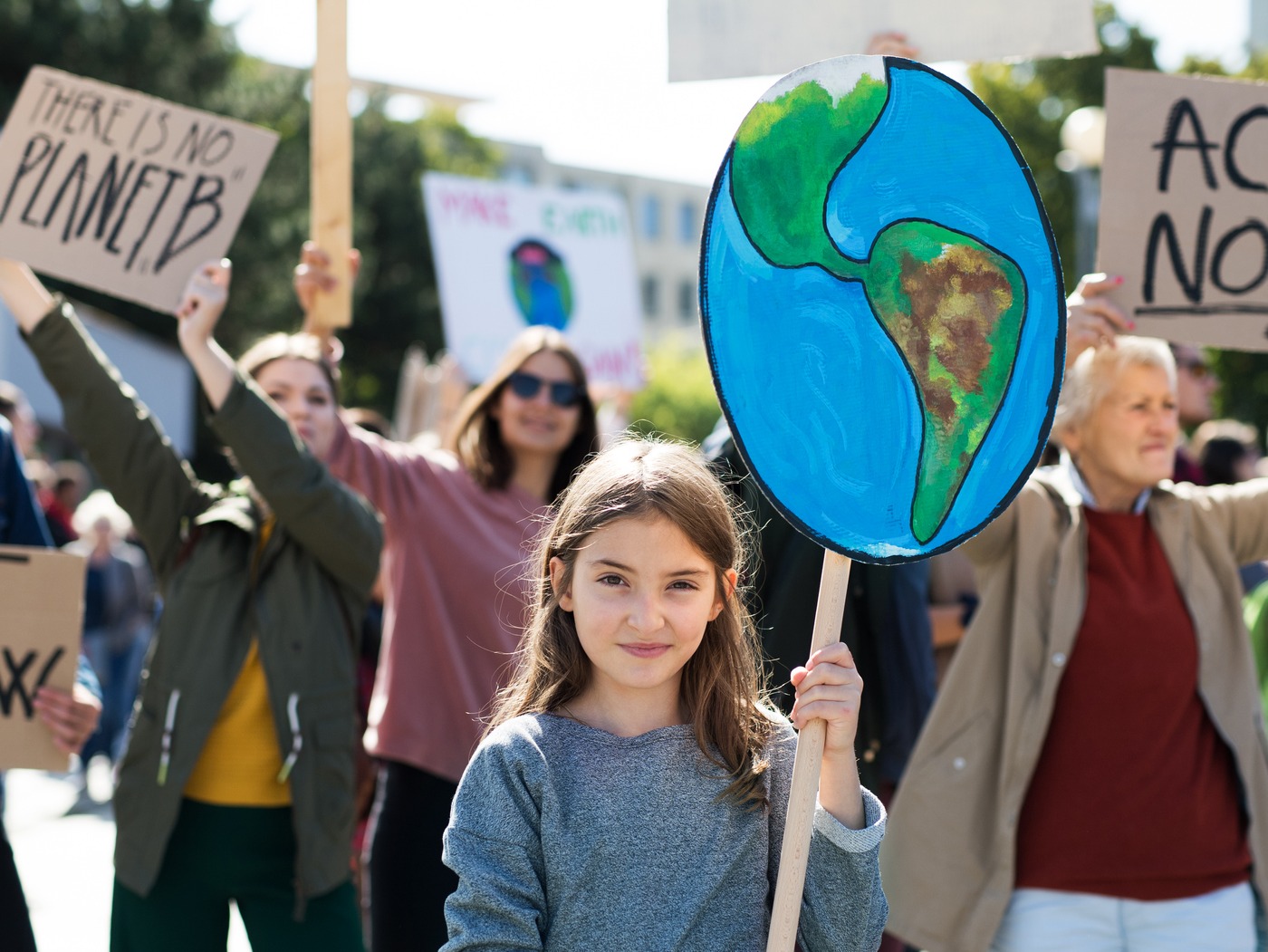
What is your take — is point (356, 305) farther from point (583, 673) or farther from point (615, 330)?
point (583, 673)

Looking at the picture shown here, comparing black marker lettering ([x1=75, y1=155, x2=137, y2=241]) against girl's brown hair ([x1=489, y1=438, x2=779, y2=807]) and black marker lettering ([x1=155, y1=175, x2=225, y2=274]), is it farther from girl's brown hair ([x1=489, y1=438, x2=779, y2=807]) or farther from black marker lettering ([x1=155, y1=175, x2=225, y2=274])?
girl's brown hair ([x1=489, y1=438, x2=779, y2=807])

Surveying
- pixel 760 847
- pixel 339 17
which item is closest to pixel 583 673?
pixel 760 847

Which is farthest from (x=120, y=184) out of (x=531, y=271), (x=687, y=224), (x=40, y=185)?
(x=687, y=224)

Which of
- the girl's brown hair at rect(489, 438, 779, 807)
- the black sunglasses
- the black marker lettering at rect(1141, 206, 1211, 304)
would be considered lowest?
the girl's brown hair at rect(489, 438, 779, 807)

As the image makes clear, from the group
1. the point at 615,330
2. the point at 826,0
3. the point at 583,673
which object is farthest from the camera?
the point at 615,330

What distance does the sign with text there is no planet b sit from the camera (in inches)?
281

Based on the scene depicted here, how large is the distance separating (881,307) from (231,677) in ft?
5.91

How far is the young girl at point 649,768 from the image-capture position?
208cm

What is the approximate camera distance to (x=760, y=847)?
2174mm

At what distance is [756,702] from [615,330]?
5.38m

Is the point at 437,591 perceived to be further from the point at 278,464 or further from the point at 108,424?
the point at 108,424

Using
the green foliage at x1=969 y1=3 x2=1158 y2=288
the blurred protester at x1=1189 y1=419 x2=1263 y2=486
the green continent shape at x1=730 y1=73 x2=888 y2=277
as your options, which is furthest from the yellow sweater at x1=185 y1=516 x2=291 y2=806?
the green foliage at x1=969 y1=3 x2=1158 y2=288

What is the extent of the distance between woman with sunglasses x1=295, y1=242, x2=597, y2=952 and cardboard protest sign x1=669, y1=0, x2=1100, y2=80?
978 millimetres

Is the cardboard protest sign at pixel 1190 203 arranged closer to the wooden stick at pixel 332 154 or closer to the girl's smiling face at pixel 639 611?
the girl's smiling face at pixel 639 611
